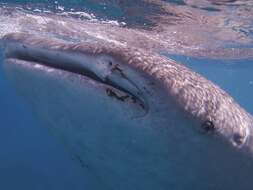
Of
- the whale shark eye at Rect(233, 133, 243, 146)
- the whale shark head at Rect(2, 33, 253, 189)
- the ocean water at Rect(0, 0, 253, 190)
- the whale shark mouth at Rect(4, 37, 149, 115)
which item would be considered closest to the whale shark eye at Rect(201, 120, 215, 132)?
the whale shark head at Rect(2, 33, 253, 189)

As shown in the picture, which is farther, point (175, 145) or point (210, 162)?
point (210, 162)

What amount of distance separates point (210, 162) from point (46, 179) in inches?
1038

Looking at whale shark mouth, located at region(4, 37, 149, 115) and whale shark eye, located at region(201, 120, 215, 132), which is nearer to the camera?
whale shark mouth, located at region(4, 37, 149, 115)

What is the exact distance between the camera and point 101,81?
2734 millimetres

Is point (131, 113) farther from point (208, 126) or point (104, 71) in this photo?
point (208, 126)

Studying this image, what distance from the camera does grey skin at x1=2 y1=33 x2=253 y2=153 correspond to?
2670 mm

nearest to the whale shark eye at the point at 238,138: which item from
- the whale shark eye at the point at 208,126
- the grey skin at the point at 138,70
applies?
the grey skin at the point at 138,70

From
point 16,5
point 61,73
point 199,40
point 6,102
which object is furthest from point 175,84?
point 6,102

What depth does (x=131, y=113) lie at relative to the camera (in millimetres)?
2650

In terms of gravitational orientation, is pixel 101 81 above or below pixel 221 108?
above

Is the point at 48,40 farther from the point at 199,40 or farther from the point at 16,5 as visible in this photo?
the point at 199,40

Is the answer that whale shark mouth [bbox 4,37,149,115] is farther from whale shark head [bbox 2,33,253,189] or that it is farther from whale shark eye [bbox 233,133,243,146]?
whale shark eye [bbox 233,133,243,146]

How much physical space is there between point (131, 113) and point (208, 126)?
0.67m

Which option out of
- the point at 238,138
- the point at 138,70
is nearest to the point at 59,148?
the point at 238,138
